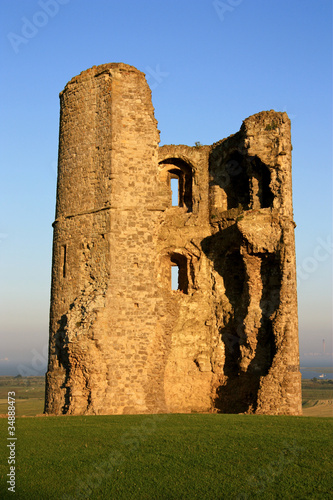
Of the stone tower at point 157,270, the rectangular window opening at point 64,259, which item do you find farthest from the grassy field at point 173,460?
the rectangular window opening at point 64,259

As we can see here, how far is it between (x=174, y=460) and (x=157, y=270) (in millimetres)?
8442

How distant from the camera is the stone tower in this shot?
16047 millimetres

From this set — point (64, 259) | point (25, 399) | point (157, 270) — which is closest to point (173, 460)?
point (157, 270)

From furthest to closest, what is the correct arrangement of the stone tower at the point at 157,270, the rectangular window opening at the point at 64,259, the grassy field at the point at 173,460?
1. the rectangular window opening at the point at 64,259
2. the stone tower at the point at 157,270
3. the grassy field at the point at 173,460

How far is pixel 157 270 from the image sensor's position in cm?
1755

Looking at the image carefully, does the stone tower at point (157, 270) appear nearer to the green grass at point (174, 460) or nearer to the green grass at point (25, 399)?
the green grass at point (25, 399)

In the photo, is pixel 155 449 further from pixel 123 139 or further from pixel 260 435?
pixel 123 139

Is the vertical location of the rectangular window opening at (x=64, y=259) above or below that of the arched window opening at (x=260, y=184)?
below

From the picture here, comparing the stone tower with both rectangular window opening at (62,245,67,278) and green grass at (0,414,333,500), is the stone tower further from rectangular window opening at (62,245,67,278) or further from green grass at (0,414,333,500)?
green grass at (0,414,333,500)

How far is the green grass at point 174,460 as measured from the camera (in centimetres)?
834

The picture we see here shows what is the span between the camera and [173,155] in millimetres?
20562

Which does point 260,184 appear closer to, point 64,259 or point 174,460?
point 64,259

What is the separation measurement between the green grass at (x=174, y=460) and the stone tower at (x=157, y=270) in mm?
3189

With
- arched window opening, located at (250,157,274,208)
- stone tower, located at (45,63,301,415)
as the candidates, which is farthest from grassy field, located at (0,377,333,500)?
arched window opening, located at (250,157,274,208)
